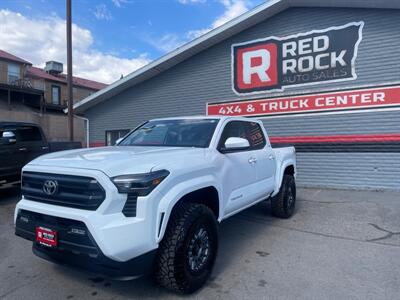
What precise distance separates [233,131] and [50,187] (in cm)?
261

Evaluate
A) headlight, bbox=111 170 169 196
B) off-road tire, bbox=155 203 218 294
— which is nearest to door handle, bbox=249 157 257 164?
off-road tire, bbox=155 203 218 294

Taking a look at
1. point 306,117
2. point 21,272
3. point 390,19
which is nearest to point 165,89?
point 306,117

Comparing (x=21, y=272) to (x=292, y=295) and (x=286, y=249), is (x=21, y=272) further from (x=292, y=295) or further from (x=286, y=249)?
(x=286, y=249)

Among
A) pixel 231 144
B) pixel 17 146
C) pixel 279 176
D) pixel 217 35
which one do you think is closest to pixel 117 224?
pixel 231 144

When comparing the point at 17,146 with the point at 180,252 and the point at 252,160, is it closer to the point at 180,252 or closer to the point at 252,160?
the point at 252,160

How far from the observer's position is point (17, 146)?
Answer: 841cm

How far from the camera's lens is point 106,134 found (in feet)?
50.2

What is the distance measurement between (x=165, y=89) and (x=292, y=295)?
11.0 m

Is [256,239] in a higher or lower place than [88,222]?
lower

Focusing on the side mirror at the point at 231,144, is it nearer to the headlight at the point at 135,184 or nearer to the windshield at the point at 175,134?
the windshield at the point at 175,134

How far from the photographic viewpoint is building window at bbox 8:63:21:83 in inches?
1212

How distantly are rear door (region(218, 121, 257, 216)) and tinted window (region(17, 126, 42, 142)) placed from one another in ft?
22.0

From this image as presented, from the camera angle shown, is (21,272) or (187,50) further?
(187,50)

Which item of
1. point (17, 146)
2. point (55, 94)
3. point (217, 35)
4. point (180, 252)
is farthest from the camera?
point (55, 94)
